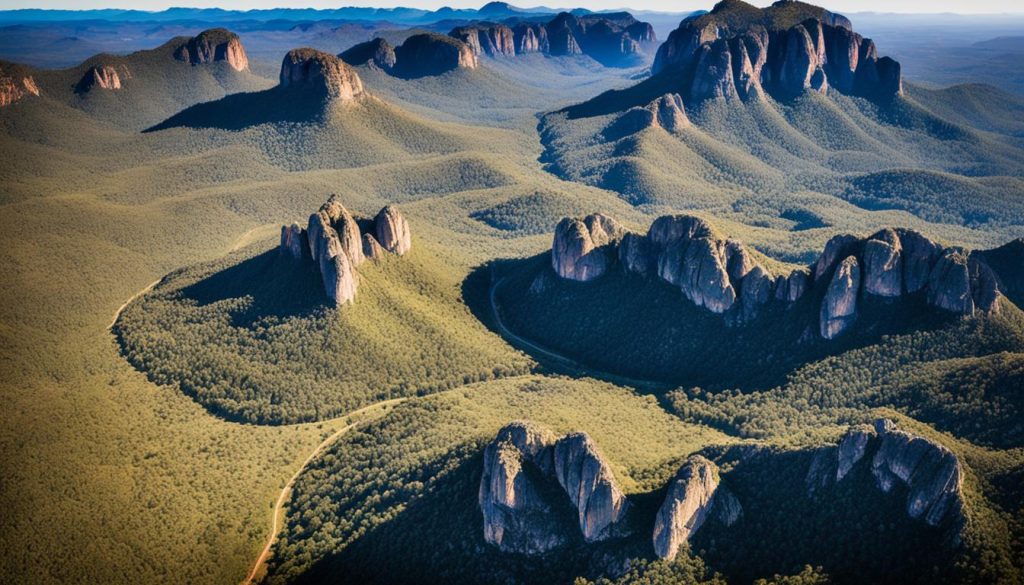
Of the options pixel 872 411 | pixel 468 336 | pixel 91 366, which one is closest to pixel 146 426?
pixel 91 366

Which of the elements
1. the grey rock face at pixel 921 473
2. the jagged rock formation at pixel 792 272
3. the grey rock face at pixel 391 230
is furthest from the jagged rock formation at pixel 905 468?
the grey rock face at pixel 391 230

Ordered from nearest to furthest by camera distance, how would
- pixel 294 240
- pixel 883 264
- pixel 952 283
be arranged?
1. pixel 952 283
2. pixel 883 264
3. pixel 294 240

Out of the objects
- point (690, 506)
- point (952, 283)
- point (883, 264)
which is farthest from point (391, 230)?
point (952, 283)

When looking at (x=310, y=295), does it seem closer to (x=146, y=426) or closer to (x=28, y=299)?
(x=146, y=426)

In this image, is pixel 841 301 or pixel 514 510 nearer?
pixel 514 510

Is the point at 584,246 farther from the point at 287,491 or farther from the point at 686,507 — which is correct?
the point at 686,507

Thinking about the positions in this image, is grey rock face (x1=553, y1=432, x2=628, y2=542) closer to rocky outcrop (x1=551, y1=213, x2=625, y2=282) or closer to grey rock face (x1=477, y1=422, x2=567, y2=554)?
grey rock face (x1=477, y1=422, x2=567, y2=554)

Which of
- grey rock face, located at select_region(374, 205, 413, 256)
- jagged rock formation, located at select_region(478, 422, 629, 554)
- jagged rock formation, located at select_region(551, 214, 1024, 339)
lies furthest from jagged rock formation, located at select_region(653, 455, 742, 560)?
grey rock face, located at select_region(374, 205, 413, 256)

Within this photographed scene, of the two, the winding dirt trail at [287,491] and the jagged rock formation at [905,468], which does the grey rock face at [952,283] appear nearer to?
the jagged rock formation at [905,468]
